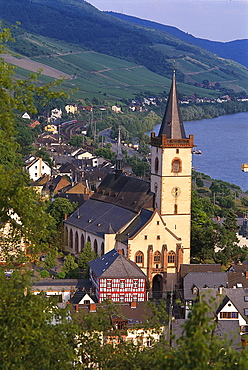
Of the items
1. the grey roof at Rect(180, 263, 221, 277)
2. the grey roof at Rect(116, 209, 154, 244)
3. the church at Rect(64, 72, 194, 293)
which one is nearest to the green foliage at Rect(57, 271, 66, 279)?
the church at Rect(64, 72, 194, 293)

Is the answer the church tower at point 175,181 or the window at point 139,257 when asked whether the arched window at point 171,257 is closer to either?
the church tower at point 175,181

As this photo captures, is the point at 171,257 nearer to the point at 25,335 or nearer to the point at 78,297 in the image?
the point at 78,297

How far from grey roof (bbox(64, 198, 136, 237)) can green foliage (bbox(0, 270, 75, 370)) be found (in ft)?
106

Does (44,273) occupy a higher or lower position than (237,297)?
higher

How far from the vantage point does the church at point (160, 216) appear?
47.0m

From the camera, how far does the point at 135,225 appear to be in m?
48.1

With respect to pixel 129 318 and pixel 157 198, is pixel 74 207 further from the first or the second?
pixel 129 318

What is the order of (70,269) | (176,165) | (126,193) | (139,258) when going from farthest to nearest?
(126,193) < (176,165) < (70,269) < (139,258)

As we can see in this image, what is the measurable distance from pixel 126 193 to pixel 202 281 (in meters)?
11.7

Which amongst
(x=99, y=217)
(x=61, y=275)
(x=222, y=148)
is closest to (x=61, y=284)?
(x=61, y=275)

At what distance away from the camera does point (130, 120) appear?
15938 centimetres

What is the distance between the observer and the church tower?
48500 millimetres

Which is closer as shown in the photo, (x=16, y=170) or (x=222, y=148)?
(x=16, y=170)

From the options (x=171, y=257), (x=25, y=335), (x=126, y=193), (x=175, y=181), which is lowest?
(x=25, y=335)
